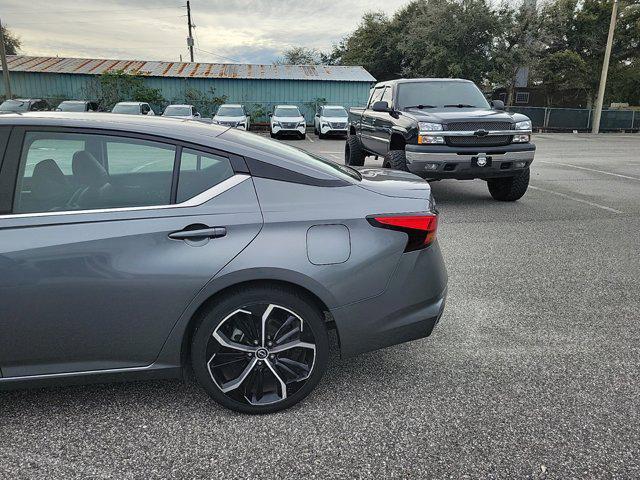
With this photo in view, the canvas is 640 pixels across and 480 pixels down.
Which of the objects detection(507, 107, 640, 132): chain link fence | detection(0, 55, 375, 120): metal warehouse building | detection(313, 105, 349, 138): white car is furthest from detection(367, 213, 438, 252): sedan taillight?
detection(507, 107, 640, 132): chain link fence

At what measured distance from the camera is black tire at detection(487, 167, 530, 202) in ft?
29.6

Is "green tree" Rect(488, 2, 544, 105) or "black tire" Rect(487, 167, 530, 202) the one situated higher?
"green tree" Rect(488, 2, 544, 105)

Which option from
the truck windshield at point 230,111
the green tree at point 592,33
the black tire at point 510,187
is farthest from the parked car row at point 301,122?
the green tree at point 592,33

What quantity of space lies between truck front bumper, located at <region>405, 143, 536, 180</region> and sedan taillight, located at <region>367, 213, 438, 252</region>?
5.33m

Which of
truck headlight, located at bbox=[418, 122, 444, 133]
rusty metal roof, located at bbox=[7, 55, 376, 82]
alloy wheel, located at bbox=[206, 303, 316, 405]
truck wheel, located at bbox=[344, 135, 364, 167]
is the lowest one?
alloy wheel, located at bbox=[206, 303, 316, 405]

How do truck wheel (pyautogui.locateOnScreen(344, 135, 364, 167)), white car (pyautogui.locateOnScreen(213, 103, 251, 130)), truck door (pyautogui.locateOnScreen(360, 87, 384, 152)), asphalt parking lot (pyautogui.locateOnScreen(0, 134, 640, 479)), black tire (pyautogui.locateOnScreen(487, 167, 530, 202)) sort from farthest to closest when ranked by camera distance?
white car (pyautogui.locateOnScreen(213, 103, 251, 130)) → truck wheel (pyautogui.locateOnScreen(344, 135, 364, 167)) → truck door (pyautogui.locateOnScreen(360, 87, 384, 152)) → black tire (pyautogui.locateOnScreen(487, 167, 530, 202)) → asphalt parking lot (pyautogui.locateOnScreen(0, 134, 640, 479))

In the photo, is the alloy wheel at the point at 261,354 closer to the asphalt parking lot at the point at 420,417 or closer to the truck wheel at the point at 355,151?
the asphalt parking lot at the point at 420,417

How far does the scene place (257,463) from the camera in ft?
8.22

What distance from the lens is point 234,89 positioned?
32.4 m

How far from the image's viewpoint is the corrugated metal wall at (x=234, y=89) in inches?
1245

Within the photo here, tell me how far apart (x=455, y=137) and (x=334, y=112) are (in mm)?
19226

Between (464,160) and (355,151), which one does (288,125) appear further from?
(464,160)

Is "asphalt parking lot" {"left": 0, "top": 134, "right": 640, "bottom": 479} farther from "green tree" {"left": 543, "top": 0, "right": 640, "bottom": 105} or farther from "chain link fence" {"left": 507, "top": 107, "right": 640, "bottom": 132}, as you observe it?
"green tree" {"left": 543, "top": 0, "right": 640, "bottom": 105}

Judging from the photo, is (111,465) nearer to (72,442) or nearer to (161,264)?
(72,442)
